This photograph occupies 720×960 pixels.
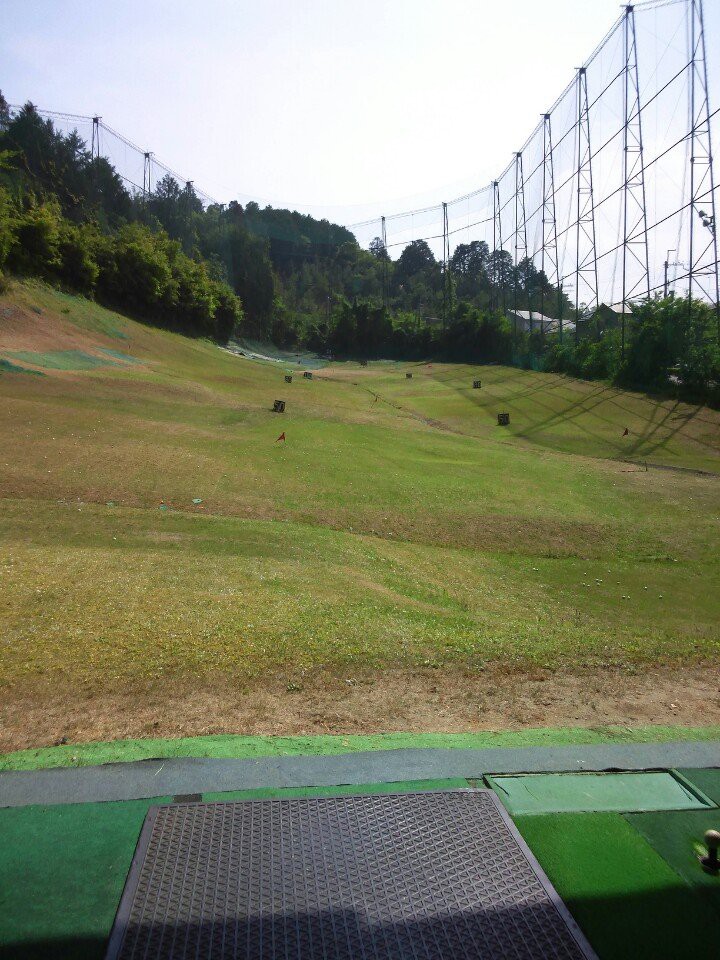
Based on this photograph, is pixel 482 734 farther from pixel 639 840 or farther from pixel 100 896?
pixel 100 896

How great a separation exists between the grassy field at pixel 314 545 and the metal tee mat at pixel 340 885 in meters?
1.88

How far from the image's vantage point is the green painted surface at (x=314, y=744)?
4590mm

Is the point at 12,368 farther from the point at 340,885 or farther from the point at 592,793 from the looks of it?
the point at 592,793

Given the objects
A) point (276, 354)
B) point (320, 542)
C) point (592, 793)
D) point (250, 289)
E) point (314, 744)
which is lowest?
point (320, 542)

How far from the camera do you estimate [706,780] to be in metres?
4.43

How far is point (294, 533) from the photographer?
39.8ft

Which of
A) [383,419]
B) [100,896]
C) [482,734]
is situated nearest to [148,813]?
[100,896]

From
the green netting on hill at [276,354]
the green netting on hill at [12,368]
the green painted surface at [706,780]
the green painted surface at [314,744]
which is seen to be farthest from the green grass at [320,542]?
the green netting on hill at [276,354]

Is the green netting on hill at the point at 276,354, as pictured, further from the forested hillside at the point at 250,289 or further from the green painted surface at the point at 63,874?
the green painted surface at the point at 63,874

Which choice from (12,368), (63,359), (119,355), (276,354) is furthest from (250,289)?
(12,368)

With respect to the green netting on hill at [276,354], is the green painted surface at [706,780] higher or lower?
higher

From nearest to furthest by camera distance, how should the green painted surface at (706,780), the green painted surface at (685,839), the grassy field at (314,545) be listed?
the green painted surface at (685,839) → the green painted surface at (706,780) → the grassy field at (314,545)

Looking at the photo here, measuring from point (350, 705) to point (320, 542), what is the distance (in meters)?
6.03

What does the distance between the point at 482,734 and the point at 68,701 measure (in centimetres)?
334
